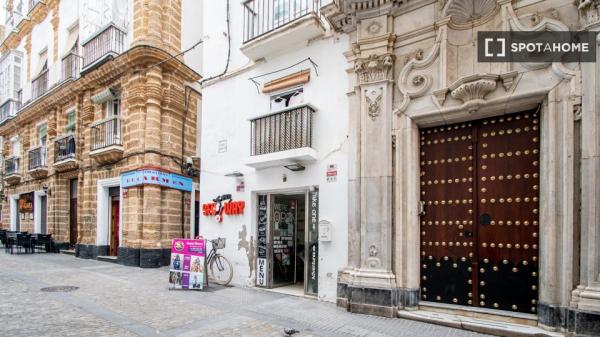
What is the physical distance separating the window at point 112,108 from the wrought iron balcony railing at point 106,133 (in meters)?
0.46

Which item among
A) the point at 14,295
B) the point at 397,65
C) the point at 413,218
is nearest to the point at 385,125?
the point at 397,65

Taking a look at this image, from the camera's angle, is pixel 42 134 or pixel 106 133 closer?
pixel 106 133

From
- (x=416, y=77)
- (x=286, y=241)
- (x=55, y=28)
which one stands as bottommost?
(x=286, y=241)

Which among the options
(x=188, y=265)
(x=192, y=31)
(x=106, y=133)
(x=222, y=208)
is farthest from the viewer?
(x=192, y=31)

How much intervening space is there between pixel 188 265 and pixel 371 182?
14.7 ft

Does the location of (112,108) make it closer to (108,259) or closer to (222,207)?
(108,259)

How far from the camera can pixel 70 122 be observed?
15.2 metres

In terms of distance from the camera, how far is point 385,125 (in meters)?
5.96

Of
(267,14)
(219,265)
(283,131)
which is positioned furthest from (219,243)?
(267,14)

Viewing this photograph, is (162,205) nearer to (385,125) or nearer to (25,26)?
(385,125)

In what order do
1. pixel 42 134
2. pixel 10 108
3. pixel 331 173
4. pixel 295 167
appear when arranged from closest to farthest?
1. pixel 331 173
2. pixel 295 167
3. pixel 42 134
4. pixel 10 108

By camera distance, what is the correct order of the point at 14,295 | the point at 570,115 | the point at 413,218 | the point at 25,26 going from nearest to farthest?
the point at 570,115
the point at 413,218
the point at 14,295
the point at 25,26

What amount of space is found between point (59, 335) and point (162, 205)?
7.10 meters

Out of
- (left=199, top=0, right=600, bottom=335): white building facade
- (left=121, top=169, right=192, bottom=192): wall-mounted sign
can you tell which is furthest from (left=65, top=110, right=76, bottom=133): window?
(left=199, top=0, right=600, bottom=335): white building facade
